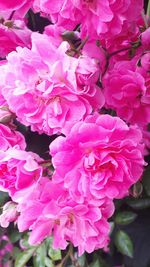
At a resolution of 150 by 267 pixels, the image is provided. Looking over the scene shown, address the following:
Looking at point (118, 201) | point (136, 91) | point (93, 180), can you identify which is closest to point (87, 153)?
point (93, 180)

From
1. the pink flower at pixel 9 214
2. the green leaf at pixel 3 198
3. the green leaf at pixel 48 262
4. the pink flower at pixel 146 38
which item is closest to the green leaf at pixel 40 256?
the green leaf at pixel 48 262

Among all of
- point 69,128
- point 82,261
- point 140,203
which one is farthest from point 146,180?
point 69,128

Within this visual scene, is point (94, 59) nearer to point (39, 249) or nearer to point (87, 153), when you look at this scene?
point (87, 153)

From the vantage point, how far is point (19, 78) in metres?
0.55

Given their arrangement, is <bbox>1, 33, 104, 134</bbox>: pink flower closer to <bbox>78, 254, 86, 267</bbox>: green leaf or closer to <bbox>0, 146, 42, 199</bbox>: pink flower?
<bbox>0, 146, 42, 199</bbox>: pink flower

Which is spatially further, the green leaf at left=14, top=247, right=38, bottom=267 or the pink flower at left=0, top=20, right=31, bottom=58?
the green leaf at left=14, top=247, right=38, bottom=267

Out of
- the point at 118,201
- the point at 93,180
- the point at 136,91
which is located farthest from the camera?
the point at 118,201

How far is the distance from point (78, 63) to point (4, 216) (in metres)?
0.19

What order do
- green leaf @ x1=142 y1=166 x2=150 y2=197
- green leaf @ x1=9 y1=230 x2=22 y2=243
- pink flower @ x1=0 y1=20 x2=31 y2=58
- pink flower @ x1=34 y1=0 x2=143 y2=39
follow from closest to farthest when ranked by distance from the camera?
pink flower @ x1=34 y1=0 x2=143 y2=39 → pink flower @ x1=0 y1=20 x2=31 y2=58 → green leaf @ x1=142 y1=166 x2=150 y2=197 → green leaf @ x1=9 y1=230 x2=22 y2=243

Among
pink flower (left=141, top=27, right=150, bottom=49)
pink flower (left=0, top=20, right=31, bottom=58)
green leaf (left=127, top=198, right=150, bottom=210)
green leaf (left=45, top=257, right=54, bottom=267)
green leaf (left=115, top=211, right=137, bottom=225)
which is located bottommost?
green leaf (left=45, top=257, right=54, bottom=267)

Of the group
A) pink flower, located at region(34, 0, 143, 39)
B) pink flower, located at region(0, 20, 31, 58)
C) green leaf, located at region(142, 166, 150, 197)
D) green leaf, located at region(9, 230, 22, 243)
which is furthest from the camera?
green leaf, located at region(9, 230, 22, 243)

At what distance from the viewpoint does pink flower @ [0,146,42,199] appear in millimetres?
560

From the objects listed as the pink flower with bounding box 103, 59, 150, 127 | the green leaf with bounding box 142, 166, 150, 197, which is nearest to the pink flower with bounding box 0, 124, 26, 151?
the pink flower with bounding box 103, 59, 150, 127

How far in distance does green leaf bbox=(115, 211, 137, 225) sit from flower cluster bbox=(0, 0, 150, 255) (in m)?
0.21
